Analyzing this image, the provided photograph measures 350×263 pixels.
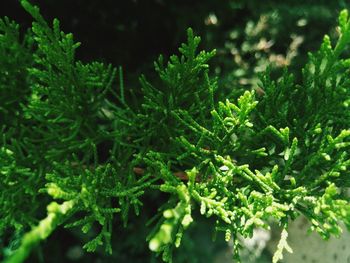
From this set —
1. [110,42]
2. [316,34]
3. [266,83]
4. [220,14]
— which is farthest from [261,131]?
[316,34]

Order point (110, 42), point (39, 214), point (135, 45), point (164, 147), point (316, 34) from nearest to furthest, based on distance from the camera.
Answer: point (164, 147)
point (39, 214)
point (110, 42)
point (135, 45)
point (316, 34)

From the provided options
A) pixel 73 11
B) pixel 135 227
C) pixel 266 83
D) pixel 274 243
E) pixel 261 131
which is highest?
pixel 73 11

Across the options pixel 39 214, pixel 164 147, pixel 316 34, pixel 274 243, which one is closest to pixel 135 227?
pixel 39 214

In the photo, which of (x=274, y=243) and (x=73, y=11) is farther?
(x=274, y=243)

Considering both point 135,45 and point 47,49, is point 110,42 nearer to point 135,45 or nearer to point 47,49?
point 135,45

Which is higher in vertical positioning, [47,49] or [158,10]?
[158,10]

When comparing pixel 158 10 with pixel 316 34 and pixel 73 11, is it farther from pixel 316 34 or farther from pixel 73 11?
pixel 316 34

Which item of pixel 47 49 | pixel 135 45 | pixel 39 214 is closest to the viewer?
pixel 47 49
